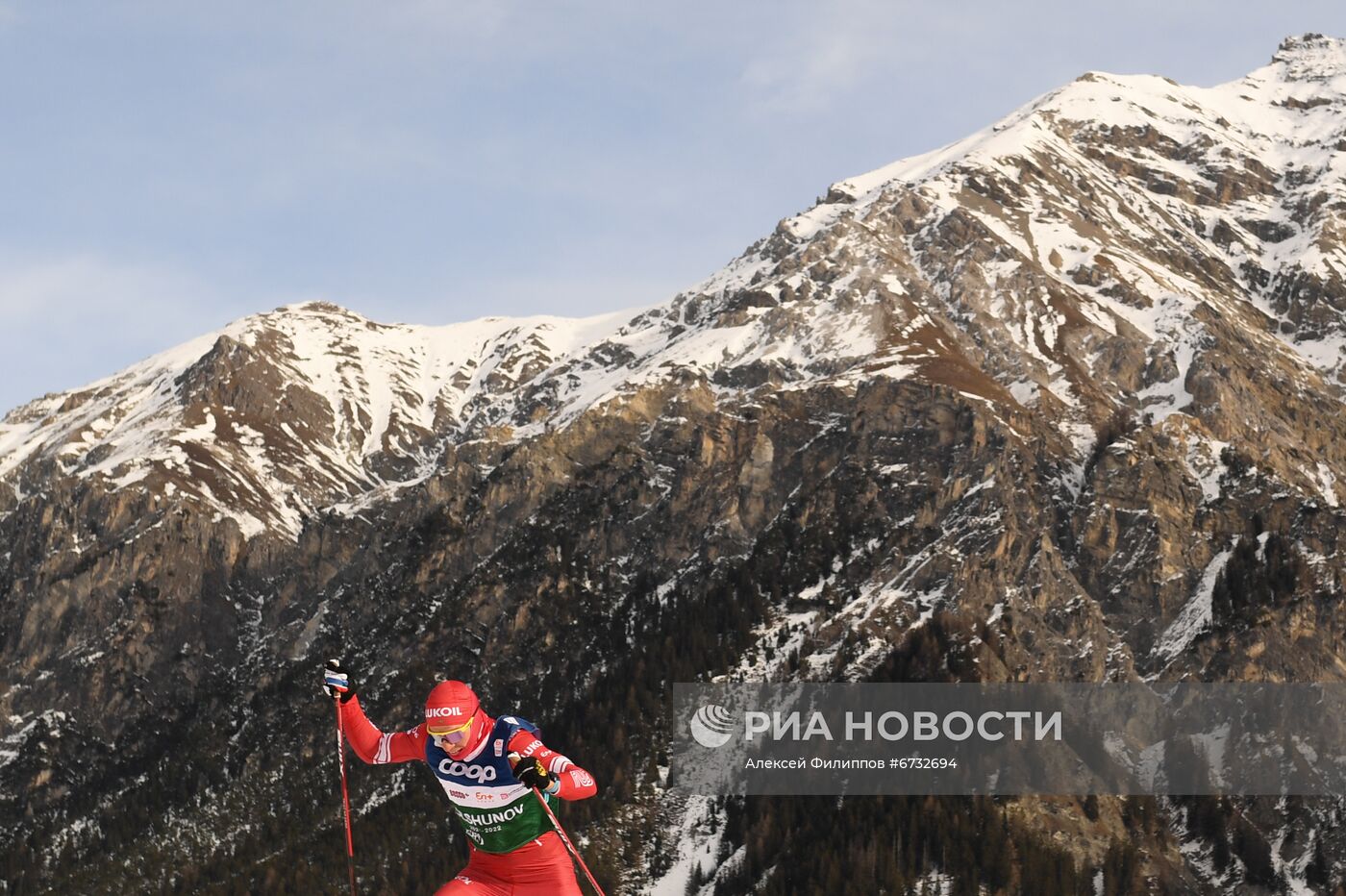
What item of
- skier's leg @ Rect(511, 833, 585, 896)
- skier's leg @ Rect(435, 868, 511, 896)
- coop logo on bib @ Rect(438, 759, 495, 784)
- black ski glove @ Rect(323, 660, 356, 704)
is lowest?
skier's leg @ Rect(435, 868, 511, 896)

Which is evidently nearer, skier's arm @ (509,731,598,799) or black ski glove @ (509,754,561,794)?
black ski glove @ (509,754,561,794)

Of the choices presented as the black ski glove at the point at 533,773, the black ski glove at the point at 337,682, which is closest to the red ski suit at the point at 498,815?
the black ski glove at the point at 533,773

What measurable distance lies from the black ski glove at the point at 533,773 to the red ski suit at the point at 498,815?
123 centimetres

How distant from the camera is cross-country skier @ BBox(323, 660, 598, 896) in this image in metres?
32.7

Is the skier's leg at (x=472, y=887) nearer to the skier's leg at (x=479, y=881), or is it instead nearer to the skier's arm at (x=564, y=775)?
the skier's leg at (x=479, y=881)

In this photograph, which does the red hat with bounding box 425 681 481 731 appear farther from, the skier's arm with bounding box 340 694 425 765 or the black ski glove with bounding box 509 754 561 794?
the skier's arm with bounding box 340 694 425 765

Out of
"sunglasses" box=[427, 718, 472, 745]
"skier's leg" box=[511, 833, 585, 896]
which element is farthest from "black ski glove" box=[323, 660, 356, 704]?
"skier's leg" box=[511, 833, 585, 896]

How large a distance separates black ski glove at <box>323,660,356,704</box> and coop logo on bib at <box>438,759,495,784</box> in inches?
119

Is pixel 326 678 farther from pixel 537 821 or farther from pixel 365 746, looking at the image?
pixel 537 821

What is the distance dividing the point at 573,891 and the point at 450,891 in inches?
106

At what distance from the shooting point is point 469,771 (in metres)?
33.5

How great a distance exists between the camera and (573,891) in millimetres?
33688

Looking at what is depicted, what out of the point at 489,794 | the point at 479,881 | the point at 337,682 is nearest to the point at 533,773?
the point at 489,794

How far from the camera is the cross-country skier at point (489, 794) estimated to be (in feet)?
107
